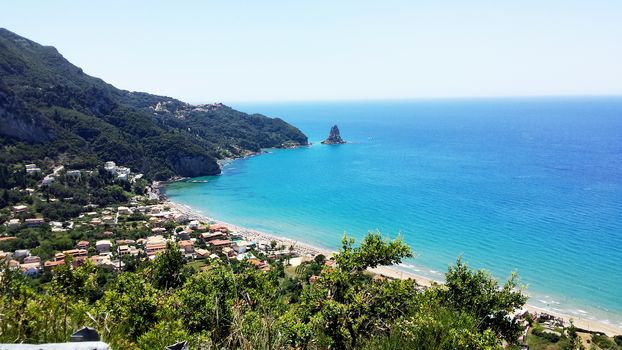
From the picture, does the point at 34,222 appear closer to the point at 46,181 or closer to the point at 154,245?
the point at 46,181

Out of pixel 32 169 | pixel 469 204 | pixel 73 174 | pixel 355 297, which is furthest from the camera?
pixel 73 174

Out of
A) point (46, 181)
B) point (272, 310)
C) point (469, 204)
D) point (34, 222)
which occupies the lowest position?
point (469, 204)

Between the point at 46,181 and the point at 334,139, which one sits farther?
the point at 334,139

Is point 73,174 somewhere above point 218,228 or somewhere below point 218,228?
above

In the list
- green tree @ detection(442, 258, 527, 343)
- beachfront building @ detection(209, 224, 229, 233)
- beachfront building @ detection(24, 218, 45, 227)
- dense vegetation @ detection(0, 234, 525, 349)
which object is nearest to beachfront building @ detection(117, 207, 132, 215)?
beachfront building @ detection(24, 218, 45, 227)

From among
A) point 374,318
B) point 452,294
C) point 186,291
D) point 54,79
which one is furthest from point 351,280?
point 54,79

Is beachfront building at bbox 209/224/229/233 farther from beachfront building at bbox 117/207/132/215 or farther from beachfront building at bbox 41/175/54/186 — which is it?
beachfront building at bbox 41/175/54/186

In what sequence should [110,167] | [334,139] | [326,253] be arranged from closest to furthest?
[326,253]
[110,167]
[334,139]

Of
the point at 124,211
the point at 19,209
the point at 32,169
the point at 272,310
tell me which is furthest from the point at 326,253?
the point at 32,169
